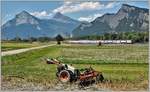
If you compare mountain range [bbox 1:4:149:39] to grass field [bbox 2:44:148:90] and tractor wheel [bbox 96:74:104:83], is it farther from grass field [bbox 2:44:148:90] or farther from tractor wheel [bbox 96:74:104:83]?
tractor wheel [bbox 96:74:104:83]

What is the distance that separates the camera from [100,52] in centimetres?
1382

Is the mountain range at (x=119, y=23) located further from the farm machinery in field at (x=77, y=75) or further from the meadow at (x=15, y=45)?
the meadow at (x=15, y=45)

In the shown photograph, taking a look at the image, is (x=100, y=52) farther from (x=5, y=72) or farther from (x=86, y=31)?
(x=5, y=72)

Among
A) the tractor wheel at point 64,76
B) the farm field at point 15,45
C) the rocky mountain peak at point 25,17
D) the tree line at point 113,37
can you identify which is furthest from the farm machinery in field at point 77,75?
the rocky mountain peak at point 25,17

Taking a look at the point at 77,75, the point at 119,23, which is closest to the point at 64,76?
the point at 77,75

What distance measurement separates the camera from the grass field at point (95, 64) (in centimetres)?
1325

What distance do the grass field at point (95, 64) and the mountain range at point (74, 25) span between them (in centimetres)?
51

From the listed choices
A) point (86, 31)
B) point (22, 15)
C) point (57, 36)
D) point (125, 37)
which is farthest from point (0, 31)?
point (125, 37)

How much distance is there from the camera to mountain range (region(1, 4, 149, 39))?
44.4ft

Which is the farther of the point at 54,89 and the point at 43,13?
the point at 43,13

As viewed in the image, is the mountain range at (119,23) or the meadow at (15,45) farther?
the meadow at (15,45)

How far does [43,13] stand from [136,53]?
316 cm

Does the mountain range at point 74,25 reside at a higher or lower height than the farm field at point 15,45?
higher

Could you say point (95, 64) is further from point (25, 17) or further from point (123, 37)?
point (25, 17)
